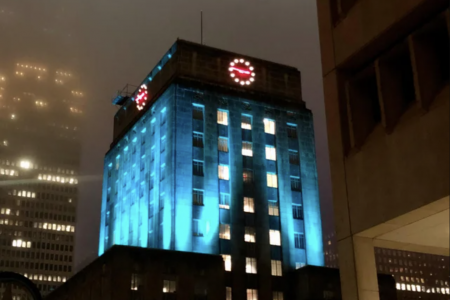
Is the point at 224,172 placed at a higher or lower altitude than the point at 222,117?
lower

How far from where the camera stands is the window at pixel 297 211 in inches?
3536

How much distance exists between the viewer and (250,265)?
82438 mm

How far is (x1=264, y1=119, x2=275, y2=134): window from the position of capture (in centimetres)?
9331

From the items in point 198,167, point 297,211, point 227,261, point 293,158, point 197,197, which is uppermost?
point 293,158

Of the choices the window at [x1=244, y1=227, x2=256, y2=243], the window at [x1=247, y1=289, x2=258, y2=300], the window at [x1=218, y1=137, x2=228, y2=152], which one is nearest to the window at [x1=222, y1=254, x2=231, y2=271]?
the window at [x1=247, y1=289, x2=258, y2=300]

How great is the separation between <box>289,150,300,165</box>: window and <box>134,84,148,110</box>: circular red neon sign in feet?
85.8

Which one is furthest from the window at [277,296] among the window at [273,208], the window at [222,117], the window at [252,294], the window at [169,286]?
the window at [222,117]

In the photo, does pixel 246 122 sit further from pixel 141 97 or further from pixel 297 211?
pixel 141 97

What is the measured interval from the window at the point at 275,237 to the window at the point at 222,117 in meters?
17.8

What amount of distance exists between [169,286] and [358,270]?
4620cm

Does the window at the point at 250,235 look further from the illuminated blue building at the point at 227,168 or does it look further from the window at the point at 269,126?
the window at the point at 269,126

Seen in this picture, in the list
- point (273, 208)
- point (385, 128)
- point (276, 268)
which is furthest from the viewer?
point (273, 208)

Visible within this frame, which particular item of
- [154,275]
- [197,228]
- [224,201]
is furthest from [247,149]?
[154,275]

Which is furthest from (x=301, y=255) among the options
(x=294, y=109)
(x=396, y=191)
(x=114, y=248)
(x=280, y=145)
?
(x=396, y=191)
